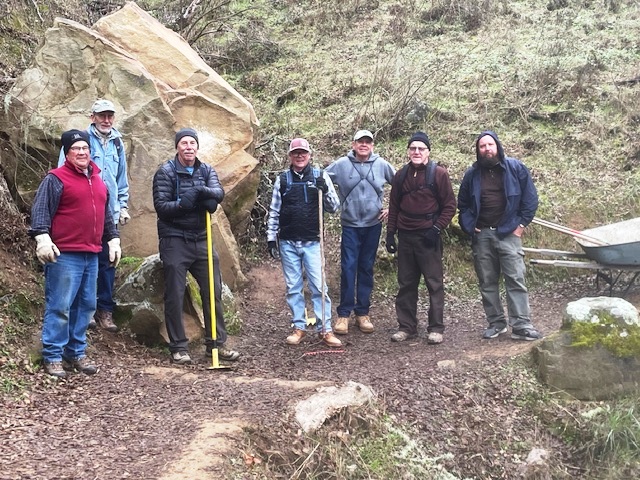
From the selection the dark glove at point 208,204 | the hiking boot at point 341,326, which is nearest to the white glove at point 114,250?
the dark glove at point 208,204

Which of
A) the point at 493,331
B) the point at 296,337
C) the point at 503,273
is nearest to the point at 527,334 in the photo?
the point at 493,331

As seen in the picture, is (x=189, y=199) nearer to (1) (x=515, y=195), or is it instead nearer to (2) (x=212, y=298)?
(2) (x=212, y=298)

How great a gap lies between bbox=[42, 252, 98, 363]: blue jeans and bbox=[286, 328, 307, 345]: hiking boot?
220 centimetres

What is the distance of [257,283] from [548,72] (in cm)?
682

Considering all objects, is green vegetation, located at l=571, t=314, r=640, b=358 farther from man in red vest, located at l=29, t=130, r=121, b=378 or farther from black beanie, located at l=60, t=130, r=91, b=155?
black beanie, located at l=60, t=130, r=91, b=155

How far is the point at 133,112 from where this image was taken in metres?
7.45

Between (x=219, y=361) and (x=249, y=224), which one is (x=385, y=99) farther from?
(x=219, y=361)

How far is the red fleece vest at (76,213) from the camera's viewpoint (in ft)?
16.7

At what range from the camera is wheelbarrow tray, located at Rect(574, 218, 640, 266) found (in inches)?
266

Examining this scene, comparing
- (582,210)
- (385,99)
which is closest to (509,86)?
(385,99)

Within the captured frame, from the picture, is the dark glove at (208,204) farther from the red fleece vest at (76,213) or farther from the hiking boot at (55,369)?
the hiking boot at (55,369)

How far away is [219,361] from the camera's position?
622cm

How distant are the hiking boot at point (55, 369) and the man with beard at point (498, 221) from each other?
159 inches

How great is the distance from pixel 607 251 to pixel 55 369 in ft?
18.3
